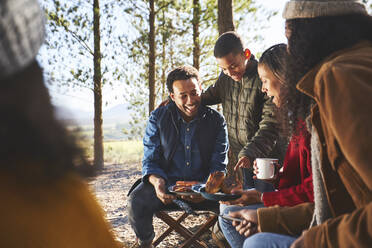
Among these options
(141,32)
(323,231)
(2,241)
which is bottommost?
(323,231)

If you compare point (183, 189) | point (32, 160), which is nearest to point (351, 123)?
point (32, 160)

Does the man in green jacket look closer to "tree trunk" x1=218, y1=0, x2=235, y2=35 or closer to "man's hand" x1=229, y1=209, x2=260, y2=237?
"man's hand" x1=229, y1=209, x2=260, y2=237

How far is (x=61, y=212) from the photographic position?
602 mm

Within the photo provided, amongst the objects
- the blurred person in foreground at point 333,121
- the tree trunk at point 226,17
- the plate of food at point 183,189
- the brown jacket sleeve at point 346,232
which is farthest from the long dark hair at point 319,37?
the tree trunk at point 226,17

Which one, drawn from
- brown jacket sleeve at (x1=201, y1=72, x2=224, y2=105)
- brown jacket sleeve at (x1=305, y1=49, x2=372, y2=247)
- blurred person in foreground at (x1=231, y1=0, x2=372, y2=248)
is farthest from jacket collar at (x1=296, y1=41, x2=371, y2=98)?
brown jacket sleeve at (x1=201, y1=72, x2=224, y2=105)

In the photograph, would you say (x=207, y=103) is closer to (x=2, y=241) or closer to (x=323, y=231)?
(x=323, y=231)

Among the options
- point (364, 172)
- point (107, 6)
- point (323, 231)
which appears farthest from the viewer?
point (107, 6)

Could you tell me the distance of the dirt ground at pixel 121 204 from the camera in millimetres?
3672

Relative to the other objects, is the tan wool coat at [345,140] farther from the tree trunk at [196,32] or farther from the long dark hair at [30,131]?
the tree trunk at [196,32]

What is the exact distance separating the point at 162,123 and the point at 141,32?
6.63m

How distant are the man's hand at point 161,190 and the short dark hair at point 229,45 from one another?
147 centimetres

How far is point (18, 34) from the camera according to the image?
0.58 metres

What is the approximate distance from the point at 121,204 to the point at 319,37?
5.20 meters

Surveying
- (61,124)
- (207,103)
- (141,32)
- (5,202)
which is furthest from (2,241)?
(141,32)
